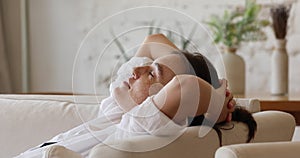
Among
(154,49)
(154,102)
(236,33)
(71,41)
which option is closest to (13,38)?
(71,41)

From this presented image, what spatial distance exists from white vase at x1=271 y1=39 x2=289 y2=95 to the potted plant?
0.15 m

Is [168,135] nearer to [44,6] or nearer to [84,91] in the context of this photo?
[84,91]

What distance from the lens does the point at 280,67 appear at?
271cm

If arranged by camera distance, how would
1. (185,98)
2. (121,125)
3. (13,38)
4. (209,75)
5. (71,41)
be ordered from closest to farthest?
(185,98) < (121,125) < (209,75) < (71,41) < (13,38)

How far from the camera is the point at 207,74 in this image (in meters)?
1.60

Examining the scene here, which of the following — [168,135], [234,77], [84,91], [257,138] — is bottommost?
[84,91]

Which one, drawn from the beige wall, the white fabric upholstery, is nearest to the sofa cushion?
the white fabric upholstery

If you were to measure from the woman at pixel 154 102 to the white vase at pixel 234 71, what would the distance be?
1.02 m

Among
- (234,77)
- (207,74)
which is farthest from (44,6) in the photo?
(207,74)

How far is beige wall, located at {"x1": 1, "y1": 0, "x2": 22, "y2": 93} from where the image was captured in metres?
3.43

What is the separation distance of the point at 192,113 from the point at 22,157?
0.56 metres

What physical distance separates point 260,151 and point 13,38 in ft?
8.36

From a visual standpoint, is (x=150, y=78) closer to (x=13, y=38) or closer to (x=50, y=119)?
(x=50, y=119)

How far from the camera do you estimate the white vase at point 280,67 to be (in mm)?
2697
